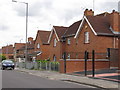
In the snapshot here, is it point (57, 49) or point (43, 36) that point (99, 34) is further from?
point (43, 36)

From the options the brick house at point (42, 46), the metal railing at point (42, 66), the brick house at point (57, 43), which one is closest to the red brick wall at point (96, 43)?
the metal railing at point (42, 66)

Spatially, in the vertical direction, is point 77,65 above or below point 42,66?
above

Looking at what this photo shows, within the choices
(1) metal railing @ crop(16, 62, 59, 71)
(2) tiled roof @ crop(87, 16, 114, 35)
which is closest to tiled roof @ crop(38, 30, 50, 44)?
(1) metal railing @ crop(16, 62, 59, 71)

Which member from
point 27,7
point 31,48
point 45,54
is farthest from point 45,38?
point 27,7

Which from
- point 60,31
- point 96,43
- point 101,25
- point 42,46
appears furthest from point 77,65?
point 42,46

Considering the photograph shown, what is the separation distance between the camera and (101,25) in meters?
30.5

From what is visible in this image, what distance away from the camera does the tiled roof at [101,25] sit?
96.3ft

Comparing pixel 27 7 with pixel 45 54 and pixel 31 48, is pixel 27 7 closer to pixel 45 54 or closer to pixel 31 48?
pixel 45 54

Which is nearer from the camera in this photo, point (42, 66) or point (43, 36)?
point (42, 66)

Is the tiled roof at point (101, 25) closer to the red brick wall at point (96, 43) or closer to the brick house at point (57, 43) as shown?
the red brick wall at point (96, 43)

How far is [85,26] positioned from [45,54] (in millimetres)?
20866

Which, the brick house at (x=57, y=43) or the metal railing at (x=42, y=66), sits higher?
the brick house at (x=57, y=43)

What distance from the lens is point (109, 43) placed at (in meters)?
29.9

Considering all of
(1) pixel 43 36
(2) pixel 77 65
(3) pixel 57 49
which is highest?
(1) pixel 43 36
